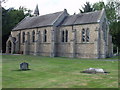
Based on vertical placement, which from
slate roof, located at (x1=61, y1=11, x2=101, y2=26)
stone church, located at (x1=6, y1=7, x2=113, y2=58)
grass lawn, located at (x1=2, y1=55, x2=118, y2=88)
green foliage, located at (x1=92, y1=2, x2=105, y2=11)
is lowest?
→ grass lawn, located at (x1=2, y1=55, x2=118, y2=88)

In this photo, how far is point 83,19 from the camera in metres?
39.5

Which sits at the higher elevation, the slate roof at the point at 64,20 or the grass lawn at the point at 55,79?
the slate roof at the point at 64,20

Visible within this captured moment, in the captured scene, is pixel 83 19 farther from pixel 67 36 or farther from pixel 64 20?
pixel 64 20

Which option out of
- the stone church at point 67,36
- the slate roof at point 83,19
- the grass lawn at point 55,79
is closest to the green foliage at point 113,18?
the stone church at point 67,36

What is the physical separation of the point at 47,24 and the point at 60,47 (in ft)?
22.5

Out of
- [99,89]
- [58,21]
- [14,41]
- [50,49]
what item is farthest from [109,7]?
[99,89]

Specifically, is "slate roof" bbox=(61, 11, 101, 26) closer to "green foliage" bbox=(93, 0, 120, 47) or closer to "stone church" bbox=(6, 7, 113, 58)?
"stone church" bbox=(6, 7, 113, 58)

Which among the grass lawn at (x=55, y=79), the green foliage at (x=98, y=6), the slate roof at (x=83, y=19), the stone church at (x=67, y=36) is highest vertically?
the green foliage at (x=98, y=6)

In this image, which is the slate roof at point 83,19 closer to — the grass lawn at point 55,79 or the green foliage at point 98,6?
the green foliage at point 98,6

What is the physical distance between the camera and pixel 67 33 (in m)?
41.4

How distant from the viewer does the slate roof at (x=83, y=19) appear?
3766cm

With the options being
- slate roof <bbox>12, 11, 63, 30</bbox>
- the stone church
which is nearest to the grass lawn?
the stone church

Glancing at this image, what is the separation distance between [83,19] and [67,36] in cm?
571

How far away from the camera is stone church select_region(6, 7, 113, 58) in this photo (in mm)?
36625
